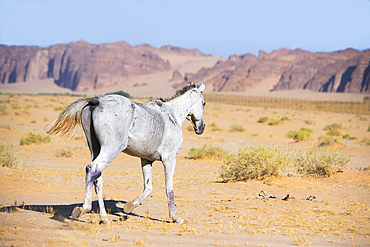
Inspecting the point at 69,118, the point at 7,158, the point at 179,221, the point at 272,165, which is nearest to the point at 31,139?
the point at 7,158

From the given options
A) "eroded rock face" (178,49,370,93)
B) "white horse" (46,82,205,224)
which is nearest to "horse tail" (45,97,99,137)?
"white horse" (46,82,205,224)

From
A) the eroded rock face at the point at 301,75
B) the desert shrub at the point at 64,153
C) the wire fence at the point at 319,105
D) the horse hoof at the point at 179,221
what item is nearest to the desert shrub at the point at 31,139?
the desert shrub at the point at 64,153

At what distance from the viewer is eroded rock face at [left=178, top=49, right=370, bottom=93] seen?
13912 centimetres

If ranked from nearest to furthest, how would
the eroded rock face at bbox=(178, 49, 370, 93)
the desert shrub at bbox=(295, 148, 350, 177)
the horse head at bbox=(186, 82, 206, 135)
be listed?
the horse head at bbox=(186, 82, 206, 135), the desert shrub at bbox=(295, 148, 350, 177), the eroded rock face at bbox=(178, 49, 370, 93)

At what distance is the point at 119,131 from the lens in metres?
5.17

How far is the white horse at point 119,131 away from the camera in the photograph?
16.6ft

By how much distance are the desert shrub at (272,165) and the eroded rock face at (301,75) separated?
138266 millimetres

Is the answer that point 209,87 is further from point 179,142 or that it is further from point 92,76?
point 179,142

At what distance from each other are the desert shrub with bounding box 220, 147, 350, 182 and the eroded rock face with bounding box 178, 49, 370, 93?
138266 millimetres

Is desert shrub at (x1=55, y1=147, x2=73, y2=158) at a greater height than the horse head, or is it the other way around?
the horse head

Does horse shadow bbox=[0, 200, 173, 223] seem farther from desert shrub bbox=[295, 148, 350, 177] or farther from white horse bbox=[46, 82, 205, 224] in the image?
desert shrub bbox=[295, 148, 350, 177]

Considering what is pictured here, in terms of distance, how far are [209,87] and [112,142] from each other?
170259mm

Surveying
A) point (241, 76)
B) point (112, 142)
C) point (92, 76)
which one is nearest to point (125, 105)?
point (112, 142)

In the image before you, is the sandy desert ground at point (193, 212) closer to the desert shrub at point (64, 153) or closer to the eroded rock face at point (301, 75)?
the desert shrub at point (64, 153)
